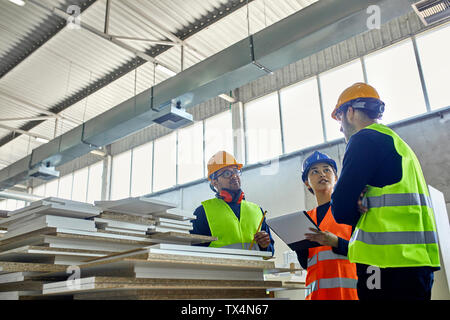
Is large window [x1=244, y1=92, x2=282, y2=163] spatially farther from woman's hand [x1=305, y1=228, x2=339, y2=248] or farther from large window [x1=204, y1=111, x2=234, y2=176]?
woman's hand [x1=305, y1=228, x2=339, y2=248]

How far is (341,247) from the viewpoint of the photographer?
2.27 metres

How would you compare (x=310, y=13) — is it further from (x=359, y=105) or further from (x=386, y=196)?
(x=386, y=196)

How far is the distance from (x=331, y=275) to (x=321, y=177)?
31.8 inches

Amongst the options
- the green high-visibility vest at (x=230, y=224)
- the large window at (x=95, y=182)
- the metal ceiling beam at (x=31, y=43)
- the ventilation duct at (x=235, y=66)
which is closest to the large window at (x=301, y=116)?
the ventilation duct at (x=235, y=66)

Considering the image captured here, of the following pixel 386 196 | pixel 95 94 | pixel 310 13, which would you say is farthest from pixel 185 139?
pixel 386 196

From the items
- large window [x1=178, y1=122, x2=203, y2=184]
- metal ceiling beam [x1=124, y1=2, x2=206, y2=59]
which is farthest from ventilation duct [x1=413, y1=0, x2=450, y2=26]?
large window [x1=178, y1=122, x2=203, y2=184]

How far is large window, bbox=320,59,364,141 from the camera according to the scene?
28.3ft

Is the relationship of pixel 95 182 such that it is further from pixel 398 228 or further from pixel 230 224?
pixel 398 228

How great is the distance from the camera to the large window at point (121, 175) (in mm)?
A: 13273

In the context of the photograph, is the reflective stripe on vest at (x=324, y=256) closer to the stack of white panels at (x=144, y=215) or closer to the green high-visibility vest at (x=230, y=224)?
the green high-visibility vest at (x=230, y=224)

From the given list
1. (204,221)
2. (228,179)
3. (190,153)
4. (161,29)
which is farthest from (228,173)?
(190,153)

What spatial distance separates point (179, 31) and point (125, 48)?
3.87 ft

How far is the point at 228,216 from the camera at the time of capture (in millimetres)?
3385

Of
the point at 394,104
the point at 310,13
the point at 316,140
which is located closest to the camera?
the point at 310,13
